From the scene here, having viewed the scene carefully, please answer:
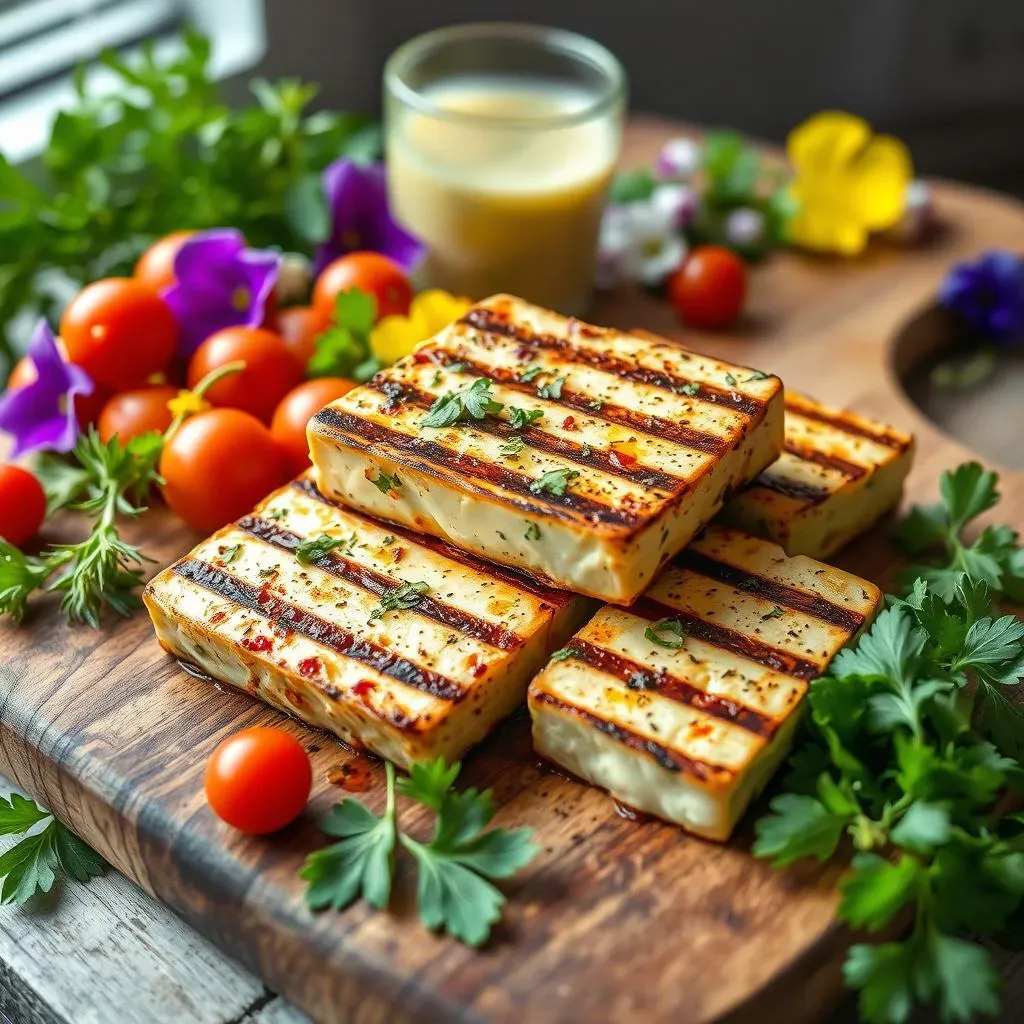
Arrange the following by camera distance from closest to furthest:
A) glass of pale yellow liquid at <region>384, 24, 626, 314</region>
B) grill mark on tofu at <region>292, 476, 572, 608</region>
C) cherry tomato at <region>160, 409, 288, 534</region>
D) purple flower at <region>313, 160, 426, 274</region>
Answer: grill mark on tofu at <region>292, 476, 572, 608</region>
cherry tomato at <region>160, 409, 288, 534</region>
glass of pale yellow liquid at <region>384, 24, 626, 314</region>
purple flower at <region>313, 160, 426, 274</region>

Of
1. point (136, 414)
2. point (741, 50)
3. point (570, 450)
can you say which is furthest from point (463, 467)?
point (741, 50)

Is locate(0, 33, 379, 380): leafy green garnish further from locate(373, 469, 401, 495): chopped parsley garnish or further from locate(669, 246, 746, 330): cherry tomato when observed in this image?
locate(373, 469, 401, 495): chopped parsley garnish

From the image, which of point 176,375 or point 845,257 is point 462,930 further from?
point 845,257

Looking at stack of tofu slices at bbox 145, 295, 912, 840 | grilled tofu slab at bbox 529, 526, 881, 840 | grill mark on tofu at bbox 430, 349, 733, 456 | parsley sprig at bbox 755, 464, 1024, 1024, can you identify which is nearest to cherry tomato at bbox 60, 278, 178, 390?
stack of tofu slices at bbox 145, 295, 912, 840

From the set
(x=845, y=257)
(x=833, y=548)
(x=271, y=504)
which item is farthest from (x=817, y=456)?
(x=845, y=257)

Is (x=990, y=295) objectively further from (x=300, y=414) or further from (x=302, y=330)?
(x=300, y=414)

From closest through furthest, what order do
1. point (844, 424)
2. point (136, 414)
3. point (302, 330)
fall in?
point (844, 424) < point (136, 414) < point (302, 330)
